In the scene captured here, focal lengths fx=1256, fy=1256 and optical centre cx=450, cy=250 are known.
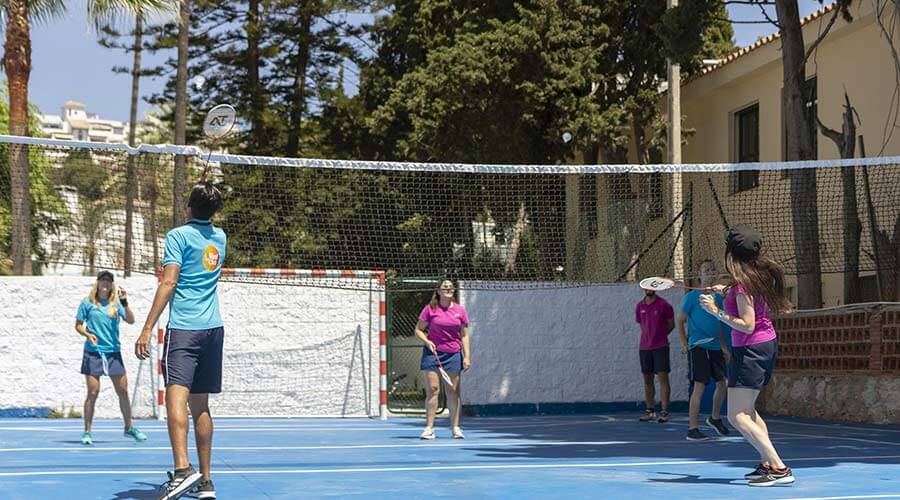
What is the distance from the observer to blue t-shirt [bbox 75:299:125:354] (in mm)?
13234

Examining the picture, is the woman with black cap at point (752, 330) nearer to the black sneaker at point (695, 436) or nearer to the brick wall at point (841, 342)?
the black sneaker at point (695, 436)

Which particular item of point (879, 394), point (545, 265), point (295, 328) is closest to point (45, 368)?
point (295, 328)

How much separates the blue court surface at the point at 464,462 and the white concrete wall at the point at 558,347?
3539 millimetres

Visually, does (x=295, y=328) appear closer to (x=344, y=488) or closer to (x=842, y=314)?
(x=842, y=314)

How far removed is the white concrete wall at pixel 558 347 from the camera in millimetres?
19438

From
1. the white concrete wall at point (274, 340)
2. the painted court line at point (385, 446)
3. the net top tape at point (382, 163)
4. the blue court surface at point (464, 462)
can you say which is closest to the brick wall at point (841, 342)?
the blue court surface at point (464, 462)

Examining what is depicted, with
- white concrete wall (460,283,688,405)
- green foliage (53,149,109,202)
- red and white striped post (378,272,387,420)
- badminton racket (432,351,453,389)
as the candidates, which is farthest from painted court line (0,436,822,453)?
white concrete wall (460,283,688,405)

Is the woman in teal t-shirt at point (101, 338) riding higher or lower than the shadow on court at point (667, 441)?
higher

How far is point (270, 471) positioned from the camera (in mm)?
9969

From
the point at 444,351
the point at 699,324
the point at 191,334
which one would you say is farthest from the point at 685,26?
the point at 191,334

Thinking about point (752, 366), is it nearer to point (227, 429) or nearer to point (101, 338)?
point (101, 338)

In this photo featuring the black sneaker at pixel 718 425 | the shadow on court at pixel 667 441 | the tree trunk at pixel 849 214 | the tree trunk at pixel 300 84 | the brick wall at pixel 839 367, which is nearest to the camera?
the shadow on court at pixel 667 441

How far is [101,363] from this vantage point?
521 inches

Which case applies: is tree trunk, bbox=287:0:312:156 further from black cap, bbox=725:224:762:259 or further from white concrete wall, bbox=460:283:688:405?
black cap, bbox=725:224:762:259
